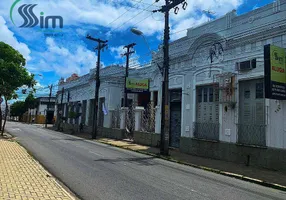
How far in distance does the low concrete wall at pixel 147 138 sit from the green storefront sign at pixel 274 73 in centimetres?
1055

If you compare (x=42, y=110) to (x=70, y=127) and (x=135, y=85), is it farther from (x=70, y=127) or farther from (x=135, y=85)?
(x=135, y=85)

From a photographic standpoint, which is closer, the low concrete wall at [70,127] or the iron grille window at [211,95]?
the iron grille window at [211,95]

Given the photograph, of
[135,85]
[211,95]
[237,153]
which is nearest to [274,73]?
[237,153]

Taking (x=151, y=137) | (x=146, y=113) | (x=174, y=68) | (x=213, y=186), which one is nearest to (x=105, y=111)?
(x=146, y=113)

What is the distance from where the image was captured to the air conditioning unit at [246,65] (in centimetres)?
1373

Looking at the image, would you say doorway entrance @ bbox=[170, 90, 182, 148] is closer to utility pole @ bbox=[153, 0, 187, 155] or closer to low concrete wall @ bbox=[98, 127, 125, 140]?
utility pole @ bbox=[153, 0, 187, 155]

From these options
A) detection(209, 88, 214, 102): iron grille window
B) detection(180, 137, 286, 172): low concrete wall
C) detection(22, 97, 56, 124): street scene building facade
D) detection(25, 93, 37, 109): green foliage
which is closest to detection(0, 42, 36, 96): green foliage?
detection(180, 137, 286, 172): low concrete wall

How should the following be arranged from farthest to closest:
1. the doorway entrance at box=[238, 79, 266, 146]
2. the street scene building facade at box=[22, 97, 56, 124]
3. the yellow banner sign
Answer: the street scene building facade at box=[22, 97, 56, 124], the doorway entrance at box=[238, 79, 266, 146], the yellow banner sign

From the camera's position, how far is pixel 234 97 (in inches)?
581

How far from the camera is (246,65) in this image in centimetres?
1410

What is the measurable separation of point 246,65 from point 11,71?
15.9 meters

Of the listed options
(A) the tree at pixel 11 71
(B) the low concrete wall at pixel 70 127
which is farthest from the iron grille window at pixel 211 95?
(B) the low concrete wall at pixel 70 127

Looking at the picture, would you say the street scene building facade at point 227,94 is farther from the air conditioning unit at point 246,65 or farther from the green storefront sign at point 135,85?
the green storefront sign at point 135,85

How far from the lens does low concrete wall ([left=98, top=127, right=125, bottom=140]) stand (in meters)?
26.9
